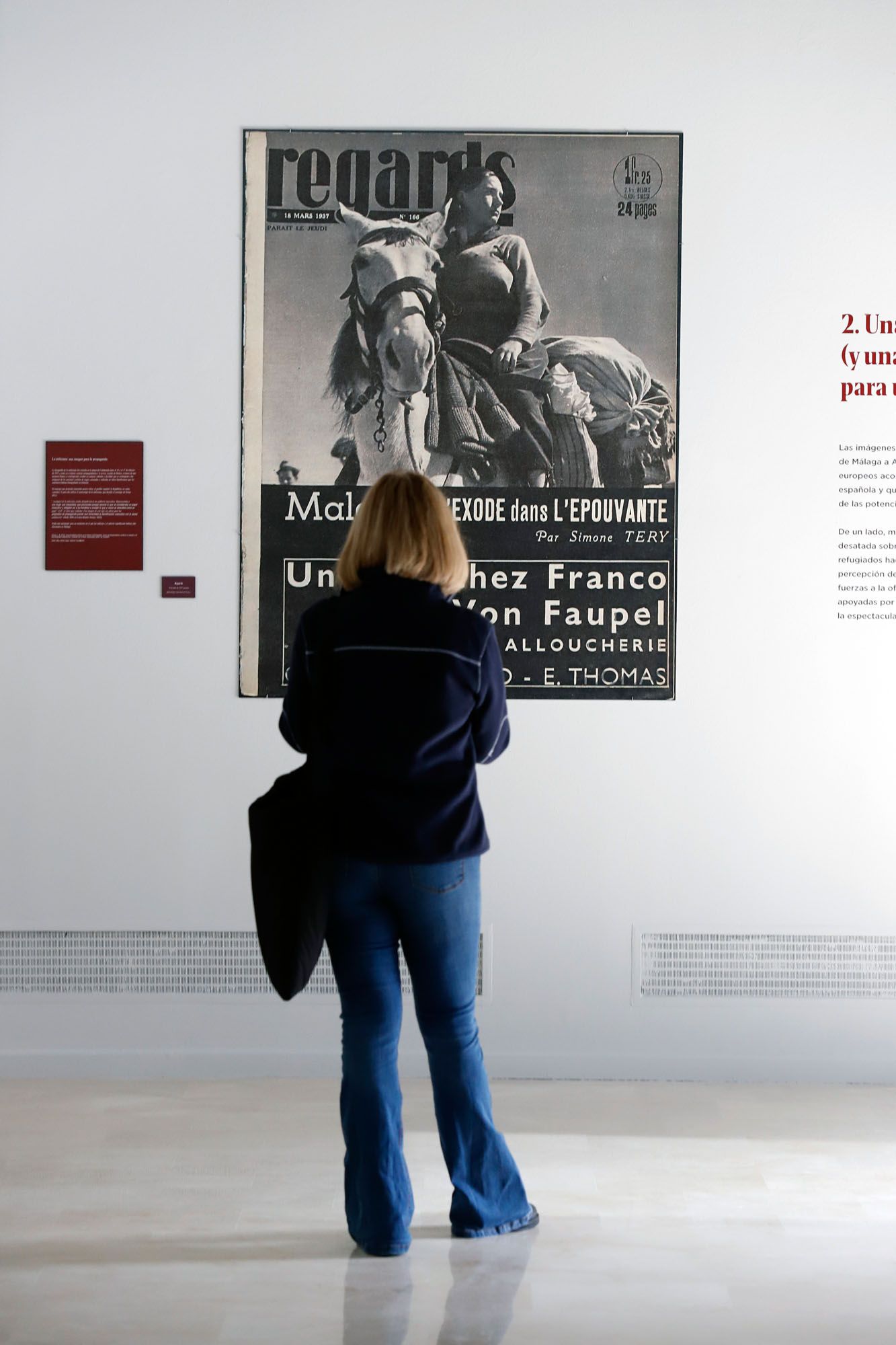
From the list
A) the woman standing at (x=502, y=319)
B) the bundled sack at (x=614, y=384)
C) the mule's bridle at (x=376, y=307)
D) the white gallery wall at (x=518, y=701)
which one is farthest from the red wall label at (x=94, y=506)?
the bundled sack at (x=614, y=384)

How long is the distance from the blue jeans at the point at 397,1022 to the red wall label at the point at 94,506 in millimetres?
1694

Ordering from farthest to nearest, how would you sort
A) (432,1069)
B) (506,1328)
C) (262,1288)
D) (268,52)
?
(268,52), (432,1069), (262,1288), (506,1328)

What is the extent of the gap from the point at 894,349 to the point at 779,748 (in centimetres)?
120

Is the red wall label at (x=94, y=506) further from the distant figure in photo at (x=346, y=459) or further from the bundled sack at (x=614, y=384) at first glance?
the bundled sack at (x=614, y=384)

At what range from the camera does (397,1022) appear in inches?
97.1

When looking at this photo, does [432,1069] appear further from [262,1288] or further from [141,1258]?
[141,1258]

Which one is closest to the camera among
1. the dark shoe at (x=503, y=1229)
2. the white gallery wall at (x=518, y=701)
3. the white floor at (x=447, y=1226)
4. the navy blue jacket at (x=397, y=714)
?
the white floor at (x=447, y=1226)

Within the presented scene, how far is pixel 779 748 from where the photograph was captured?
373 centimetres

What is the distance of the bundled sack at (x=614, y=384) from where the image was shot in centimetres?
371

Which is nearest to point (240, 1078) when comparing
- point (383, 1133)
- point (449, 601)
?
point (383, 1133)

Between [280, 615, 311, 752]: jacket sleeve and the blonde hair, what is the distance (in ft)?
0.49

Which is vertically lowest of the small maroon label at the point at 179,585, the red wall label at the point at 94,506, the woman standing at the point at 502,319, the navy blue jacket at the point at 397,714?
the navy blue jacket at the point at 397,714

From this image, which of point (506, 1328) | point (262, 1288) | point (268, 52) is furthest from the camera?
point (268, 52)

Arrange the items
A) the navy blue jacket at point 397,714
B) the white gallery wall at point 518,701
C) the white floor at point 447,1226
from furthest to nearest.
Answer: the white gallery wall at point 518,701 < the navy blue jacket at point 397,714 < the white floor at point 447,1226
